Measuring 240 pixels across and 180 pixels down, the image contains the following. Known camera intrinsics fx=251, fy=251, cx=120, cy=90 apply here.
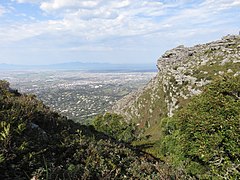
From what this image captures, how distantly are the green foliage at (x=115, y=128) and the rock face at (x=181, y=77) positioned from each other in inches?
889

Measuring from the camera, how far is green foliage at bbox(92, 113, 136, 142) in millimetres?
66838

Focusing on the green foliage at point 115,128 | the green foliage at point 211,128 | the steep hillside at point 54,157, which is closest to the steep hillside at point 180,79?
the green foliage at point 115,128

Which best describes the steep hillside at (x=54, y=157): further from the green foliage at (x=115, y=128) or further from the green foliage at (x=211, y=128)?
the green foliage at (x=115, y=128)

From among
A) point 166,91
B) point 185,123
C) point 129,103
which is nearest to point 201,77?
point 166,91

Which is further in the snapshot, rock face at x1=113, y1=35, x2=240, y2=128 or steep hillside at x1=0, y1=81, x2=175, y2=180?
rock face at x1=113, y1=35, x2=240, y2=128

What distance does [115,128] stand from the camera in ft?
228

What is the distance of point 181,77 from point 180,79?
86 centimetres

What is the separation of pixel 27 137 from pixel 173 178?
582cm

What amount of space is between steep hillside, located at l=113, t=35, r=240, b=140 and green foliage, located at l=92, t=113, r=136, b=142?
1020 centimetres

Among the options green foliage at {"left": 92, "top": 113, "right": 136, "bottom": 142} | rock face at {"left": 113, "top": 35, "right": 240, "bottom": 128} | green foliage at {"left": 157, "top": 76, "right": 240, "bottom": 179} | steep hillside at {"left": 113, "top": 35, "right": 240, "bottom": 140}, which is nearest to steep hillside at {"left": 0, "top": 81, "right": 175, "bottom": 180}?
green foliage at {"left": 157, "top": 76, "right": 240, "bottom": 179}

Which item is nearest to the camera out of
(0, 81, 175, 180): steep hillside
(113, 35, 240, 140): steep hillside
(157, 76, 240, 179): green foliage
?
(0, 81, 175, 180): steep hillside

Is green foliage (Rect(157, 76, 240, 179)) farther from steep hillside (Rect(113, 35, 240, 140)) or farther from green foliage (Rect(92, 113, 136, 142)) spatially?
steep hillside (Rect(113, 35, 240, 140))

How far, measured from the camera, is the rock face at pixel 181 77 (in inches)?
3324

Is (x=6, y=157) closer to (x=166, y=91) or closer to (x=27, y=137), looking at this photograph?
(x=27, y=137)
